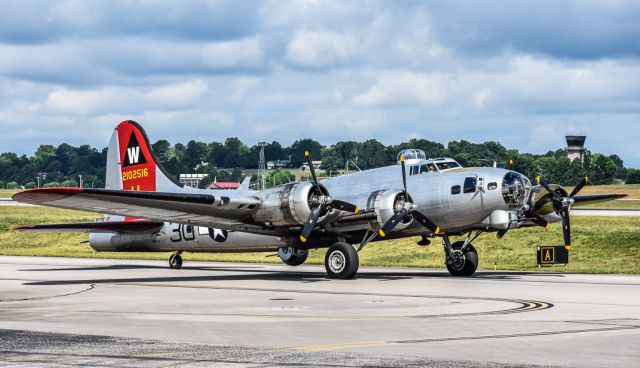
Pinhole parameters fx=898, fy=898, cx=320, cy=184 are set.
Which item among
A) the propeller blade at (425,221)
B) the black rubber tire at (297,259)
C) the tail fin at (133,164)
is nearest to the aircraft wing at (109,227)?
the tail fin at (133,164)

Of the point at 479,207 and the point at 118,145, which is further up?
the point at 118,145

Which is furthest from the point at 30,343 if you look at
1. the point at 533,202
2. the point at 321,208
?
the point at 533,202

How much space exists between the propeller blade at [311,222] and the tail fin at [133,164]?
9909 millimetres

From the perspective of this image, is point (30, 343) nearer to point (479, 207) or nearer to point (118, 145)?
point (479, 207)

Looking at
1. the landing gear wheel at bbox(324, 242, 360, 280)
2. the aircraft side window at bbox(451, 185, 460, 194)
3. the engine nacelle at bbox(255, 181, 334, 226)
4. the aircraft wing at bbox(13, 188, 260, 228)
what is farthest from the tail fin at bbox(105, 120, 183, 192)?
the aircraft side window at bbox(451, 185, 460, 194)

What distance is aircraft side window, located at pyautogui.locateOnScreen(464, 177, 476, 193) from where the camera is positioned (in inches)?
1282

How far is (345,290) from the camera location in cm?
2864

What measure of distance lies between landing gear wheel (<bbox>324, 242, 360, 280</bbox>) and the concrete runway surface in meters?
0.55

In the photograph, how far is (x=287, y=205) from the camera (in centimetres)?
3291

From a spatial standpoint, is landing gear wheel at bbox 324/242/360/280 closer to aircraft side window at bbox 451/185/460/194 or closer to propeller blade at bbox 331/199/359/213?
propeller blade at bbox 331/199/359/213

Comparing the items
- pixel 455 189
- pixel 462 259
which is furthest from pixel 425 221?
pixel 462 259

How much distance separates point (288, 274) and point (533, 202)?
35.8 feet

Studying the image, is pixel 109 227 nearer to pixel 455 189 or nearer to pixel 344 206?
pixel 344 206

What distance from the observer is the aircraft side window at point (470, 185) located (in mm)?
32562
